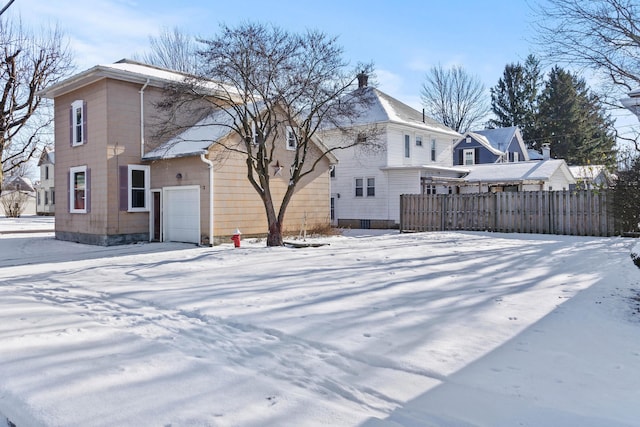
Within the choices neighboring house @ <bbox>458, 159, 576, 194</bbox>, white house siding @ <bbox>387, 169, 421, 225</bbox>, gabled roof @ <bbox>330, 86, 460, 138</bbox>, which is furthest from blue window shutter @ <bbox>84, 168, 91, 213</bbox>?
neighboring house @ <bbox>458, 159, 576, 194</bbox>

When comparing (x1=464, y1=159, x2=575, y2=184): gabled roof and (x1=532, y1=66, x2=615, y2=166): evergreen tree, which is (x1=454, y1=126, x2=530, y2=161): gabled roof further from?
(x1=532, y1=66, x2=615, y2=166): evergreen tree

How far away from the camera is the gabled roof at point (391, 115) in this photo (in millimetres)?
25023

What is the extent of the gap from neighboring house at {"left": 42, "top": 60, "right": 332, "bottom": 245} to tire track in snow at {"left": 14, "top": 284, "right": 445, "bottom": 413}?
29.6ft

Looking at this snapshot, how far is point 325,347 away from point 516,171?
2714cm

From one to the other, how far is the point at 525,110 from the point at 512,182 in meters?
28.6

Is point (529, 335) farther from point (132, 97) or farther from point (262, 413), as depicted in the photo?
point (132, 97)

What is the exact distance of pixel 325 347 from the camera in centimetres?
487

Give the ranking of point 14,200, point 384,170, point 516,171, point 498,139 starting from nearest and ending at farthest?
point 384,170 → point 516,171 → point 498,139 → point 14,200

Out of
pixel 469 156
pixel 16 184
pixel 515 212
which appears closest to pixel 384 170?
pixel 515 212

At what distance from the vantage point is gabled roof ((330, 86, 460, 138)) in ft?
82.1

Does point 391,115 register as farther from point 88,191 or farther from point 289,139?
point 88,191

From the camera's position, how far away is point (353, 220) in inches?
1030

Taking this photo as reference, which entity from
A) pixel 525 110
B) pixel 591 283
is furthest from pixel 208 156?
pixel 525 110

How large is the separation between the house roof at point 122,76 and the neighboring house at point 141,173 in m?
0.04
